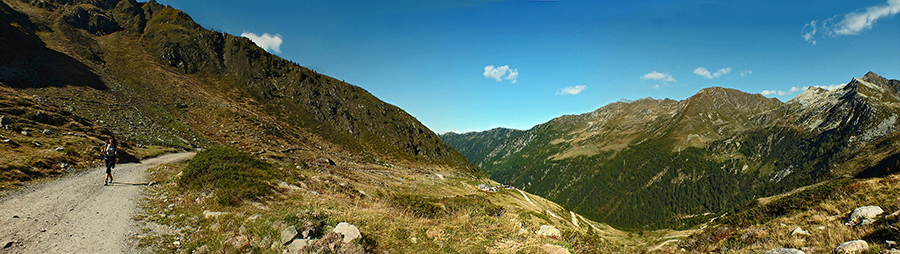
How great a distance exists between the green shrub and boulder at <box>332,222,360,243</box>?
7.25m

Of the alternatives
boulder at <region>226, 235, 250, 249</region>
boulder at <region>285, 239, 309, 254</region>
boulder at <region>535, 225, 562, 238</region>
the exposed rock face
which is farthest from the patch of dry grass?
the exposed rock face

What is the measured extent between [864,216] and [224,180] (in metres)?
29.8

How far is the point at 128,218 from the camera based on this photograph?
11.5m

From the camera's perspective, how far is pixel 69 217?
1069 centimetres

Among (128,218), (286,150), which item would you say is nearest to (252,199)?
(128,218)

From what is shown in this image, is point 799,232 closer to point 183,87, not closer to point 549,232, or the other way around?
point 549,232

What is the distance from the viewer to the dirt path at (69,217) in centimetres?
851

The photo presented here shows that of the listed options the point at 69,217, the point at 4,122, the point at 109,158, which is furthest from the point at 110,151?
the point at 4,122

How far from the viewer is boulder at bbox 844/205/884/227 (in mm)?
12512

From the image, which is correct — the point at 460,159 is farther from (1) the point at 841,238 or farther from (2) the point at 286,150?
(1) the point at 841,238

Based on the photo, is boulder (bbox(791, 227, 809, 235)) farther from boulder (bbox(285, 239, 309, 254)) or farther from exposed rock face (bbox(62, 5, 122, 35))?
Answer: exposed rock face (bbox(62, 5, 122, 35))

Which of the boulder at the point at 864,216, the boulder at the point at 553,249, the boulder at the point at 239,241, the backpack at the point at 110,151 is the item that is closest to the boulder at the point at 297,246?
the boulder at the point at 239,241

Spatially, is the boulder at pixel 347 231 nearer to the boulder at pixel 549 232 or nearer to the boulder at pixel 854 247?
the boulder at pixel 549 232

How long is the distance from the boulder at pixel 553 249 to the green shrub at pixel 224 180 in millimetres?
13510
